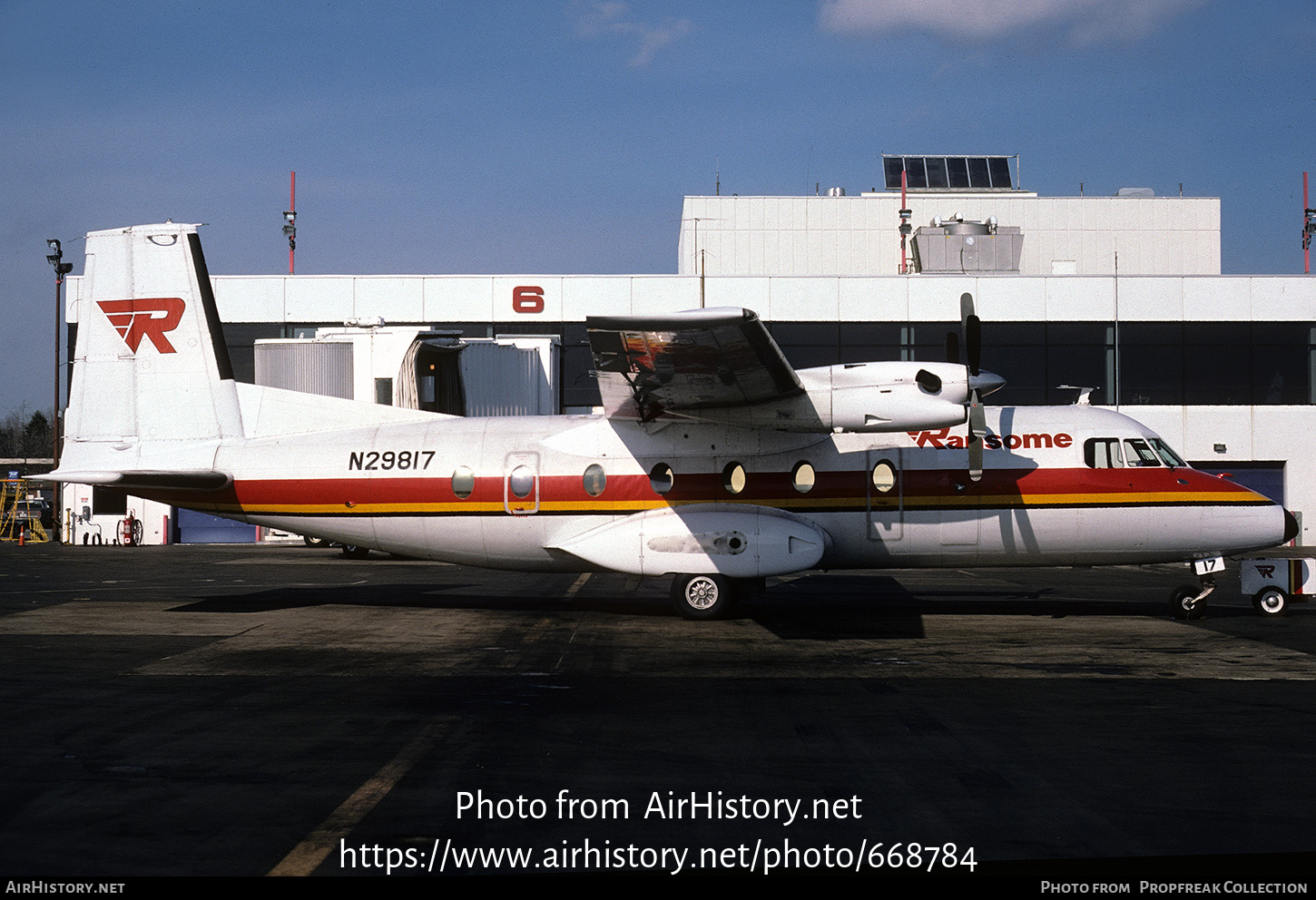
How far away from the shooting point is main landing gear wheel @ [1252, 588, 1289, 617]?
1588 cm

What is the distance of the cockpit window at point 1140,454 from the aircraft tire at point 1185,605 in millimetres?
2087

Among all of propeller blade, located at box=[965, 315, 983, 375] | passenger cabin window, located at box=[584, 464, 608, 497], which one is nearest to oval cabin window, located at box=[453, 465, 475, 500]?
passenger cabin window, located at box=[584, 464, 608, 497]

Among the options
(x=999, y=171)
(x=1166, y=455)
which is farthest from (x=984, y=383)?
(x=999, y=171)

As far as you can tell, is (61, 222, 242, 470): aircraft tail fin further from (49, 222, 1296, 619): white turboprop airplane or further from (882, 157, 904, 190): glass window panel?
(882, 157, 904, 190): glass window panel

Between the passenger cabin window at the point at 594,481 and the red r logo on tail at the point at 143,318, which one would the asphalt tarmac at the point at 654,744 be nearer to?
the passenger cabin window at the point at 594,481

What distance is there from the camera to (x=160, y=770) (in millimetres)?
7176

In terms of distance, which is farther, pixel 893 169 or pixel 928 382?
pixel 893 169

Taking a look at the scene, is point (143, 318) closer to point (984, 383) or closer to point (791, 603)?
point (791, 603)

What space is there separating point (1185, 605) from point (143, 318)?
16.9m

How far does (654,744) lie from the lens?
7.97 metres

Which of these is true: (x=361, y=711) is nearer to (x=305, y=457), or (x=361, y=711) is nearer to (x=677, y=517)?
(x=677, y=517)

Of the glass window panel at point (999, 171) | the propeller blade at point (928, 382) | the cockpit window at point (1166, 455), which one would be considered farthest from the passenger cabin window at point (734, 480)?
the glass window panel at point (999, 171)

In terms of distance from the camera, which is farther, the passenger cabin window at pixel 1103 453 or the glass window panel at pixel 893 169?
the glass window panel at pixel 893 169

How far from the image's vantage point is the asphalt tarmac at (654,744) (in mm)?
5590
